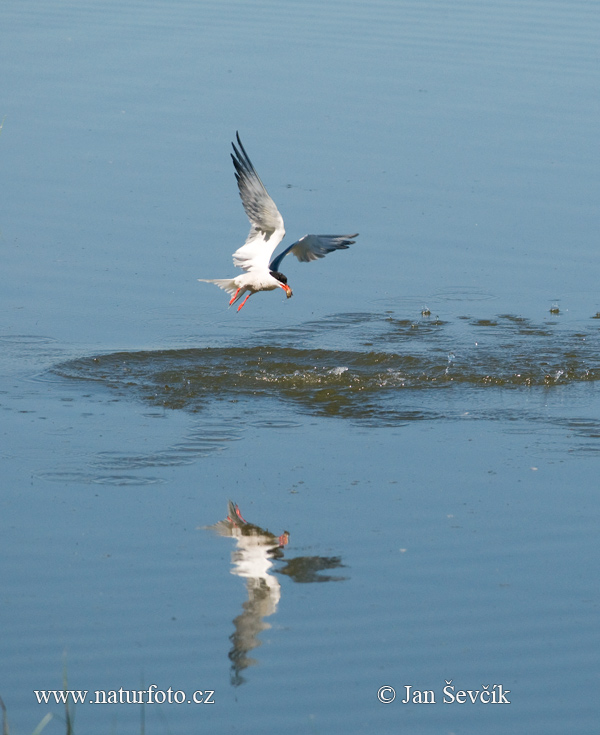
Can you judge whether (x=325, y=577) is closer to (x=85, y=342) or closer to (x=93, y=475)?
(x=93, y=475)

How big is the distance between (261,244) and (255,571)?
4276mm

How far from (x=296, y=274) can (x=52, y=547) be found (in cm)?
596

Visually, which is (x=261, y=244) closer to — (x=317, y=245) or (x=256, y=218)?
(x=256, y=218)

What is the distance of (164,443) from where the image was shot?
8094 millimetres

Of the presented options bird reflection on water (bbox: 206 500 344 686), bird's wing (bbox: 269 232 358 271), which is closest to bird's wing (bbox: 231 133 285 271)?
bird's wing (bbox: 269 232 358 271)

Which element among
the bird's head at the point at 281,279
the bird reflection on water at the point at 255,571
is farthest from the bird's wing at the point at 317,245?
the bird reflection on water at the point at 255,571

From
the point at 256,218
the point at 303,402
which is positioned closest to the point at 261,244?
the point at 256,218

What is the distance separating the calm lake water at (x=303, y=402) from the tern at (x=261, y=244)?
639 mm

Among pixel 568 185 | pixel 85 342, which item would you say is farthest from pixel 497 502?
pixel 568 185

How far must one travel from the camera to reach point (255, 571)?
6.38 metres

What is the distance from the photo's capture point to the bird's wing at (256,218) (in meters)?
9.52

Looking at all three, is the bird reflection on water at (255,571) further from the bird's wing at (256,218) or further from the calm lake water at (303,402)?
the bird's wing at (256,218)

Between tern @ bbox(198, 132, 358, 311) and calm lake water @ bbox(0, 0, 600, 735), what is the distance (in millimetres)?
639

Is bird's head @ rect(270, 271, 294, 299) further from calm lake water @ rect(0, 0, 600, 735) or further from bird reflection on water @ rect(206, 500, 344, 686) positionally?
bird reflection on water @ rect(206, 500, 344, 686)
